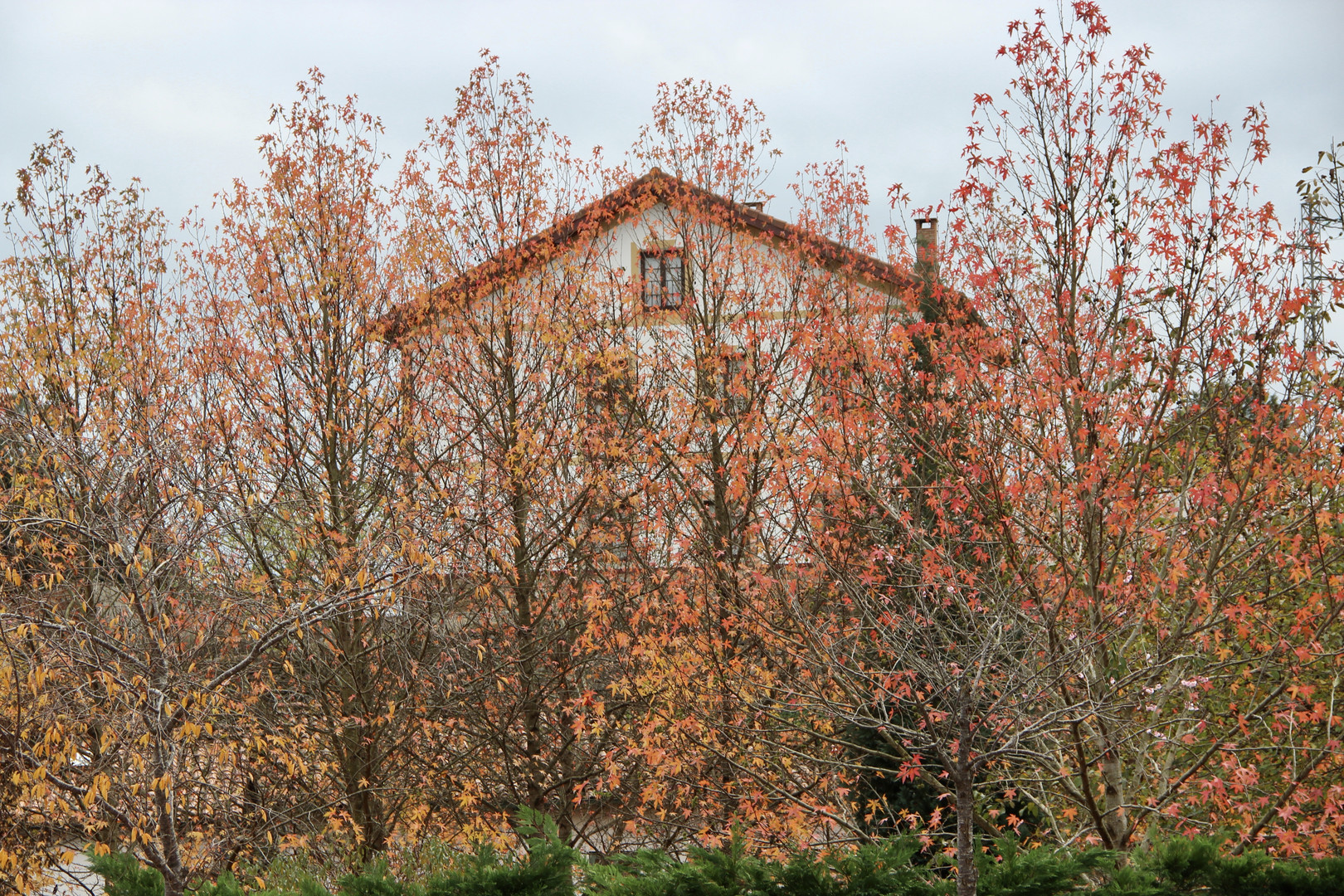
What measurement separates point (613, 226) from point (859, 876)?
9.09 meters

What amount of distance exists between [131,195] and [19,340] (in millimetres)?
2251

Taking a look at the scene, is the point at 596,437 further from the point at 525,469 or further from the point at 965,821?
the point at 965,821

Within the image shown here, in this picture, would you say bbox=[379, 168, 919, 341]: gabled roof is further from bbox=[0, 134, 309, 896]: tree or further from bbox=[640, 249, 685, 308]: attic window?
bbox=[0, 134, 309, 896]: tree

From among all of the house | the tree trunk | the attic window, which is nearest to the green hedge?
the tree trunk

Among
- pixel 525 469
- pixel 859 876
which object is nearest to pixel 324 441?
pixel 525 469

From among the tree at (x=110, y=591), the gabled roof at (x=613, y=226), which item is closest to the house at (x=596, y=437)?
the gabled roof at (x=613, y=226)

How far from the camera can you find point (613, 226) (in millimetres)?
Answer: 13359

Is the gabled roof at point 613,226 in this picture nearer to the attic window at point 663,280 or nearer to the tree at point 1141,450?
the attic window at point 663,280

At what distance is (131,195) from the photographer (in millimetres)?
12406

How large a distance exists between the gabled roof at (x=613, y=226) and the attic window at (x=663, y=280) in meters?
0.59

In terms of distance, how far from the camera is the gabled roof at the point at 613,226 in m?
12.2

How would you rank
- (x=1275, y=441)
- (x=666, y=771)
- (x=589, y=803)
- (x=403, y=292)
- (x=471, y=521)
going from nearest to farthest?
(x=1275, y=441), (x=666, y=771), (x=471, y=521), (x=403, y=292), (x=589, y=803)

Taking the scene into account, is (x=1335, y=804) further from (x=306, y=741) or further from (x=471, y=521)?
(x=306, y=741)

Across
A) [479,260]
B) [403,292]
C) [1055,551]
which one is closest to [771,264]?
[479,260]
